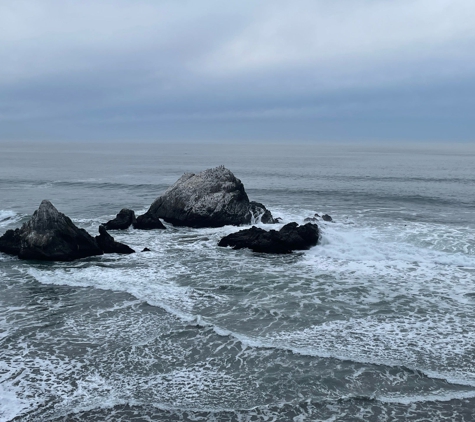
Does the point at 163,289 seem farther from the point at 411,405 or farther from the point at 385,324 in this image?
the point at 411,405

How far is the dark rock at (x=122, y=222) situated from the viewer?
99.9ft

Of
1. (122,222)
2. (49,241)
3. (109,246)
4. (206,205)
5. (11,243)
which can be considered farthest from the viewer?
(206,205)

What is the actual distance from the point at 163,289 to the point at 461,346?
10.8 meters

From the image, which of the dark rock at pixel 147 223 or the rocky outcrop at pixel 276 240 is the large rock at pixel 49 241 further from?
the rocky outcrop at pixel 276 240

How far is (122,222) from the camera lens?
1206 inches

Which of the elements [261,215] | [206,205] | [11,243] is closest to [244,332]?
[11,243]

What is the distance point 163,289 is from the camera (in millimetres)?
18672

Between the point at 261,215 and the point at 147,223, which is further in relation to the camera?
the point at 261,215

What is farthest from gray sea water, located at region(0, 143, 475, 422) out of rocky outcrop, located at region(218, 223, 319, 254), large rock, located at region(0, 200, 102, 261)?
large rock, located at region(0, 200, 102, 261)

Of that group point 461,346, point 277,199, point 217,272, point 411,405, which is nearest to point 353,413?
point 411,405

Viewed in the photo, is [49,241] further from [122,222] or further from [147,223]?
[147,223]

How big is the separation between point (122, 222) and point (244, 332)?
18.0m

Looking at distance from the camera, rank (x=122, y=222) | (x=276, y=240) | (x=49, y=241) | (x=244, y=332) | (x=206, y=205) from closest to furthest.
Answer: (x=244, y=332) < (x=49, y=241) < (x=276, y=240) < (x=122, y=222) < (x=206, y=205)

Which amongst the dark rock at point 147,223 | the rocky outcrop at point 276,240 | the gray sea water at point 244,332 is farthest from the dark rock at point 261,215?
the dark rock at point 147,223
